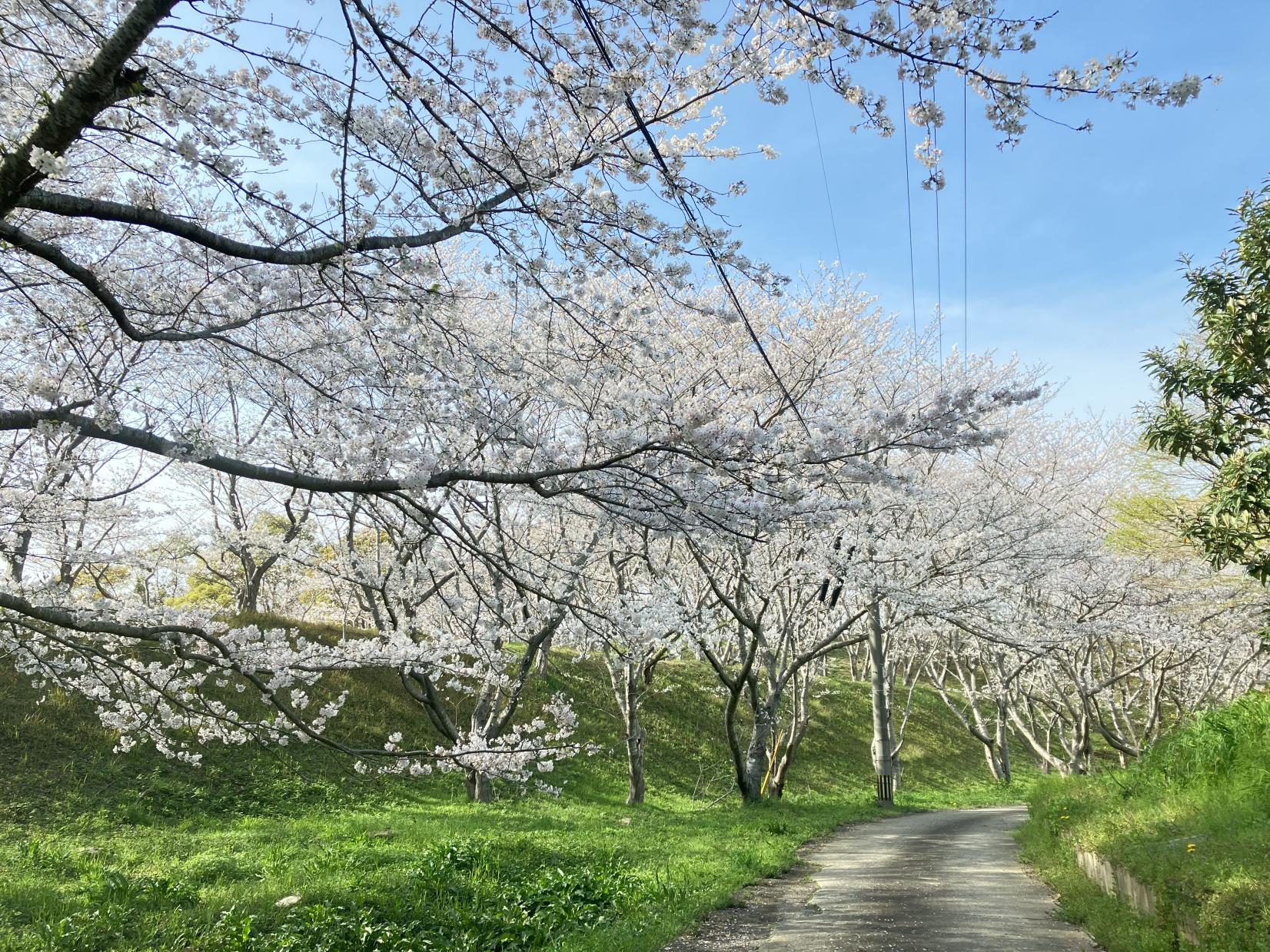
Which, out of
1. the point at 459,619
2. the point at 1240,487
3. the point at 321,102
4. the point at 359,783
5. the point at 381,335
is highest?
the point at 321,102

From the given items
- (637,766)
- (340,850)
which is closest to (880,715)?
(637,766)

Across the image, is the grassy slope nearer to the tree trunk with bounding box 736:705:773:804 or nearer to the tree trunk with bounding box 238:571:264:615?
the tree trunk with bounding box 736:705:773:804

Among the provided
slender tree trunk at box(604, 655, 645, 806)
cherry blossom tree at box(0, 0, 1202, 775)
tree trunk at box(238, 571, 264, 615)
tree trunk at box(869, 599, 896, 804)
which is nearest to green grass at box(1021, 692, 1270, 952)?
cherry blossom tree at box(0, 0, 1202, 775)

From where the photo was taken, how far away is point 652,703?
22938 millimetres

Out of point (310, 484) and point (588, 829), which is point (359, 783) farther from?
point (310, 484)

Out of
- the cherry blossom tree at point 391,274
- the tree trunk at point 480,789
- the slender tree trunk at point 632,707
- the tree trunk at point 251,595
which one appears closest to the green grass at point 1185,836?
the cherry blossom tree at point 391,274

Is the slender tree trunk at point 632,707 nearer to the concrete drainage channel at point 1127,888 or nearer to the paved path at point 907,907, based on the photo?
the paved path at point 907,907

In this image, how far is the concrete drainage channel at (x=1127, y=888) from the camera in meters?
4.32

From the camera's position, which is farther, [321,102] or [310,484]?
[310,484]

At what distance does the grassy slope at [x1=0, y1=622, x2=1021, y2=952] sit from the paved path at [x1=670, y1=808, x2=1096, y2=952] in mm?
544

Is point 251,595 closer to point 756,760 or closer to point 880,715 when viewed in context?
point 756,760

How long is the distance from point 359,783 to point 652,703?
1099 centimetres

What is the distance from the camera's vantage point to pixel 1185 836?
17.4 feet

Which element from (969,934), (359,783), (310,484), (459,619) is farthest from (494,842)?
(359,783)
